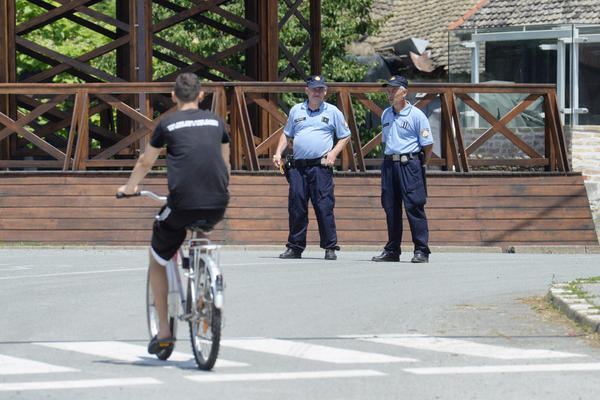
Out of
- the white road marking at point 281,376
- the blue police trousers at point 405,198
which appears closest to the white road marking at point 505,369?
the white road marking at point 281,376

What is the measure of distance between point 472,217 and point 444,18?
3048 cm

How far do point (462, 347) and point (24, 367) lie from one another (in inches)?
100

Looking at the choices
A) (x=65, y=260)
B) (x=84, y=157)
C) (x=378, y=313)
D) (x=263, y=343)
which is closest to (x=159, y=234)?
(x=263, y=343)

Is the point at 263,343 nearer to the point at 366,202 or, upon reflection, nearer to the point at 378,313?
the point at 378,313

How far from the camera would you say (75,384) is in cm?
696

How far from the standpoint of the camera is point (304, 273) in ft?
41.5

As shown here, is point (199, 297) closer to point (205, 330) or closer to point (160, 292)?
point (205, 330)

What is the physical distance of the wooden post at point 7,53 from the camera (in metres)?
19.5

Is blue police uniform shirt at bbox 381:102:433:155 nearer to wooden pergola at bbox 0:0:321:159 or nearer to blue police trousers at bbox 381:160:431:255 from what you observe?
blue police trousers at bbox 381:160:431:255

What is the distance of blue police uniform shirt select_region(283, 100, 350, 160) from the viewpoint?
14.0 m

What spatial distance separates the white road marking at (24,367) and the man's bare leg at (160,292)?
539mm

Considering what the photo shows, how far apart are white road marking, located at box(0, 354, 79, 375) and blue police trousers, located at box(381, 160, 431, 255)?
662 centimetres

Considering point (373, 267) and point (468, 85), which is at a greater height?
point (468, 85)

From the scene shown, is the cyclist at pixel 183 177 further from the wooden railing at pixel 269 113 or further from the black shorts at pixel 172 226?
the wooden railing at pixel 269 113
